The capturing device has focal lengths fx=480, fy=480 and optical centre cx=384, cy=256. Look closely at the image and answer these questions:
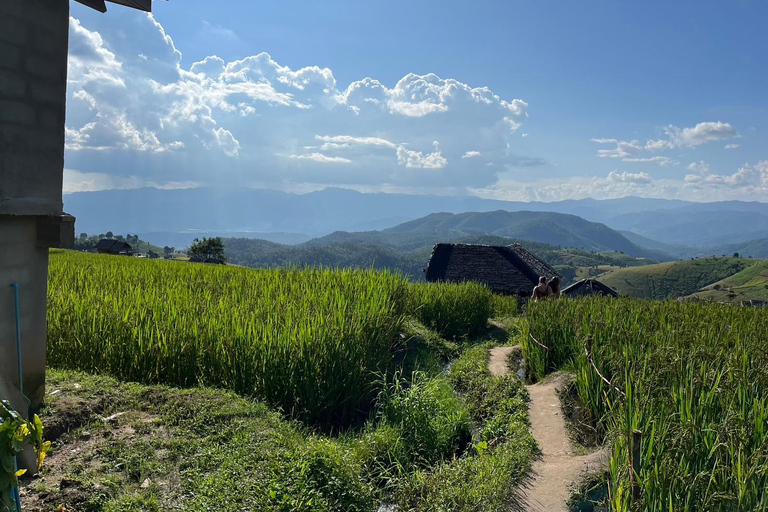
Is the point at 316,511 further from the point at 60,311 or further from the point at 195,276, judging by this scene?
the point at 195,276

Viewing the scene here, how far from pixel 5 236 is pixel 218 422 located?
2844mm

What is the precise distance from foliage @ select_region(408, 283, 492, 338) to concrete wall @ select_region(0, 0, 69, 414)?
9.20 meters

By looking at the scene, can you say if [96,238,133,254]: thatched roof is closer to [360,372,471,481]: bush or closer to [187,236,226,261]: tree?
[187,236,226,261]: tree

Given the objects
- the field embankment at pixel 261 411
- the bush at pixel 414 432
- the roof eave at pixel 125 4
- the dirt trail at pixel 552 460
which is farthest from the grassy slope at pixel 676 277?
the roof eave at pixel 125 4

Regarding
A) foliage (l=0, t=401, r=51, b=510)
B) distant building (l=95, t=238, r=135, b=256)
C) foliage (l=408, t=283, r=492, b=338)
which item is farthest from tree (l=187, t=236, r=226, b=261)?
foliage (l=0, t=401, r=51, b=510)

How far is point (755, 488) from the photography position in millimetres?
Answer: 3135

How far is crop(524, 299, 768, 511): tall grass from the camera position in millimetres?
3270

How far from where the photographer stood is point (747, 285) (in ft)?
352

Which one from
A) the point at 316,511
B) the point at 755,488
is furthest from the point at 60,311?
the point at 755,488

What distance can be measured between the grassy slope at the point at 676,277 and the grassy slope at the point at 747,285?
5.51 meters

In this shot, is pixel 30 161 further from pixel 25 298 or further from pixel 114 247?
pixel 114 247

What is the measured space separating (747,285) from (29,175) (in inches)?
5241

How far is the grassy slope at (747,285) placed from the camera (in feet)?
311

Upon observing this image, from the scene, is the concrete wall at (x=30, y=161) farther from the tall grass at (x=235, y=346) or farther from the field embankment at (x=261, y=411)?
the tall grass at (x=235, y=346)
